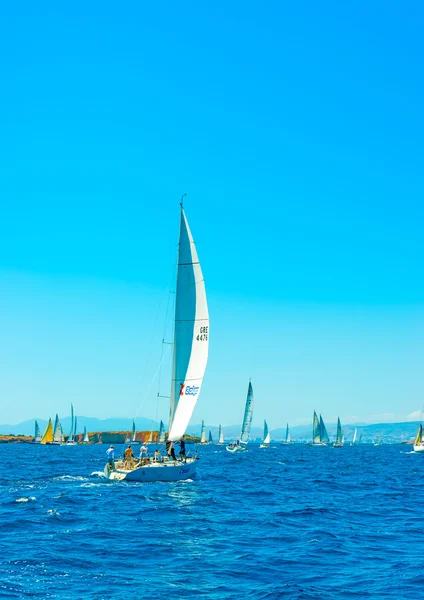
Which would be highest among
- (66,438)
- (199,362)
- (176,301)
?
(176,301)

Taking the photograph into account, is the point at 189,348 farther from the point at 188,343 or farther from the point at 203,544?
the point at 203,544

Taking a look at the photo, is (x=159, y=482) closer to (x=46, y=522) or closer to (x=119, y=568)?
(x=46, y=522)

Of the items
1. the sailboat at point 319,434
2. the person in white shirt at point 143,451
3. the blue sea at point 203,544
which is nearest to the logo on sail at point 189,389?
the person in white shirt at point 143,451

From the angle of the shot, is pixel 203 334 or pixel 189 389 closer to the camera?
pixel 189 389

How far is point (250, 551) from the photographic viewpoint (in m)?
19.9

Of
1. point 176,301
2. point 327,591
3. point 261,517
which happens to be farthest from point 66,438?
point 327,591

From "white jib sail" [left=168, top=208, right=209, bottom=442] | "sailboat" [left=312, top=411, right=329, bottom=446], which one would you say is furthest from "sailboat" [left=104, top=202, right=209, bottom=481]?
"sailboat" [left=312, top=411, right=329, bottom=446]

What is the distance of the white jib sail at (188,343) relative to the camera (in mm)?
40188

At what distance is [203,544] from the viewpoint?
20.6 meters

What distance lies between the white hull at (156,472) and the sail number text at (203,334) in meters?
7.58

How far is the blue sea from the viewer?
15.5 meters

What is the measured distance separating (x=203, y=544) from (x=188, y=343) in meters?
20.4

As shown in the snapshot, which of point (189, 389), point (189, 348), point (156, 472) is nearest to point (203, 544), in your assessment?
point (156, 472)

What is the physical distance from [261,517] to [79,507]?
797cm
